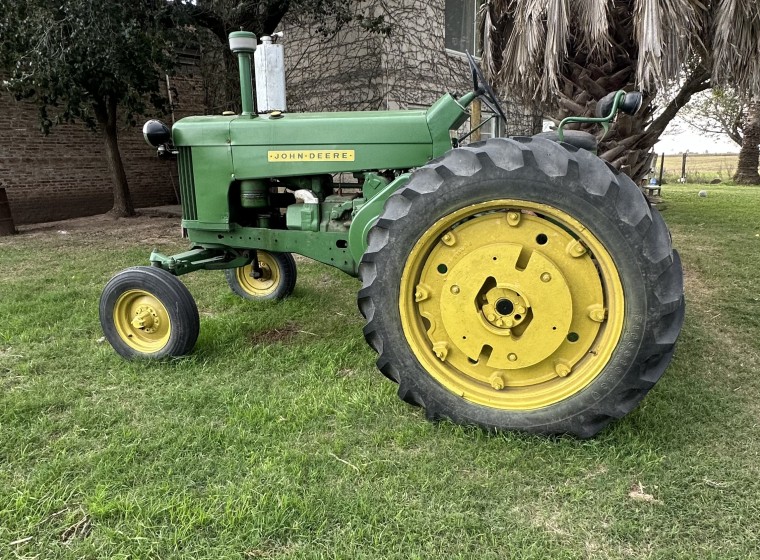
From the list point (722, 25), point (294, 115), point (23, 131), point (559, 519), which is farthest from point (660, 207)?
point (23, 131)

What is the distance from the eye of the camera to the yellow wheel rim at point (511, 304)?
2.21m

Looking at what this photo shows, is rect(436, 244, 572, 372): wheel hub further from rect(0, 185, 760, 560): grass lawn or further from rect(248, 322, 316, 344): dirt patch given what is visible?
rect(248, 322, 316, 344): dirt patch

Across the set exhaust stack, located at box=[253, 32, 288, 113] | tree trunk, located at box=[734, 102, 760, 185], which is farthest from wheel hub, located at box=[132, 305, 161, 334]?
tree trunk, located at box=[734, 102, 760, 185]

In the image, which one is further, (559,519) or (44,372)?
(44,372)

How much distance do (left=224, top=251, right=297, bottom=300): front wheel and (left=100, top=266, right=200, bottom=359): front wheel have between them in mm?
1209

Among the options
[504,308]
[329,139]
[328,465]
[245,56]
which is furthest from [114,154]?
[504,308]

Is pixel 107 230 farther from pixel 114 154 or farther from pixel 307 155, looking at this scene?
pixel 307 155

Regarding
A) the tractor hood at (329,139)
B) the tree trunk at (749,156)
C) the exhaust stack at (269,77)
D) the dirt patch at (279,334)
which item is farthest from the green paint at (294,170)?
the tree trunk at (749,156)

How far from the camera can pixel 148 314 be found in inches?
124

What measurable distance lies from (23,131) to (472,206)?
34.5ft

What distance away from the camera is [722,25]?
455 cm

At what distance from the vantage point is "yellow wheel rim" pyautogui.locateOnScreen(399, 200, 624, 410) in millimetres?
2209

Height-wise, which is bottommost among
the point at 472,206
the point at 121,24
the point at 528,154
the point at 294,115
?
the point at 472,206

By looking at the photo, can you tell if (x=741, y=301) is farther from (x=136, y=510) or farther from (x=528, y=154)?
(x=136, y=510)
